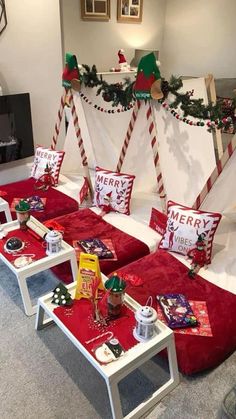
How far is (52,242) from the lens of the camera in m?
2.03

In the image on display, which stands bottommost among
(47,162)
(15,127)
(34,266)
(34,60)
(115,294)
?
(34,266)

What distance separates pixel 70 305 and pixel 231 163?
140cm

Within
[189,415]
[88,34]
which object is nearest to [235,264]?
[189,415]

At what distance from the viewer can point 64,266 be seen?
7.38 ft

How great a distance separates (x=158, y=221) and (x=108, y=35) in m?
3.47

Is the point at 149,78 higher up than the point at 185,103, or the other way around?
the point at 149,78

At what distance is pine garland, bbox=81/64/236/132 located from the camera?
216 cm

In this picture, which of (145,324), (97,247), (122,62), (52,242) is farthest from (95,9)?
(145,324)

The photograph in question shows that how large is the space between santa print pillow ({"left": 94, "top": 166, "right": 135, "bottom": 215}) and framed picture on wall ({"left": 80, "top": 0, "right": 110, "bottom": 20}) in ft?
9.12

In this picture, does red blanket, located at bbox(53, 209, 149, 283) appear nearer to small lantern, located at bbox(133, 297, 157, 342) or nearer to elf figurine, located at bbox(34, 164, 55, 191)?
elf figurine, located at bbox(34, 164, 55, 191)

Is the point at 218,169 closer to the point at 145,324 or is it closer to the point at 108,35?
the point at 145,324

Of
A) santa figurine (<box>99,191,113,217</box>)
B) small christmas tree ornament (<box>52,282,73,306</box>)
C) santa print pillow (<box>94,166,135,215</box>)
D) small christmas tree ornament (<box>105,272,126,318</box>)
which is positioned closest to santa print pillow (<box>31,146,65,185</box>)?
santa print pillow (<box>94,166,135,215</box>)

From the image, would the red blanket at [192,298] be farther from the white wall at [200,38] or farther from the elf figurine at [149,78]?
the white wall at [200,38]

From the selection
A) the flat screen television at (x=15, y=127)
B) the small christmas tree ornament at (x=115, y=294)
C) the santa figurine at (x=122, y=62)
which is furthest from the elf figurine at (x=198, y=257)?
the santa figurine at (x=122, y=62)
